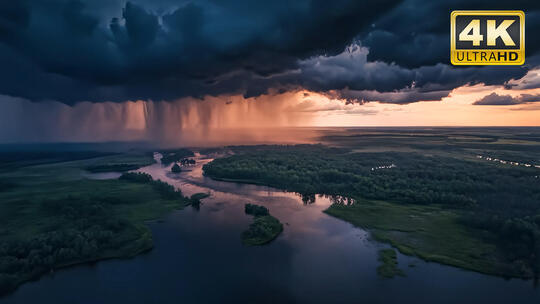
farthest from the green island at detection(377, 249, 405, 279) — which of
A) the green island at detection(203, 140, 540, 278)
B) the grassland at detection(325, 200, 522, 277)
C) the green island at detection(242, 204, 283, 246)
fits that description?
the green island at detection(242, 204, 283, 246)

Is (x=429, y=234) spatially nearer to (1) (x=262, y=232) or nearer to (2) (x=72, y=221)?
(1) (x=262, y=232)

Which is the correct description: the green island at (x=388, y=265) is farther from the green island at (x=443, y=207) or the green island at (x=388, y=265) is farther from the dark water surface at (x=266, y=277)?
the green island at (x=443, y=207)

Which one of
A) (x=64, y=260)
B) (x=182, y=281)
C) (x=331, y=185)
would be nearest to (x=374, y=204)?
(x=331, y=185)

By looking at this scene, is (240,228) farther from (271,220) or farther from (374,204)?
(374,204)

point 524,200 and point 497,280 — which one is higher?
point 524,200

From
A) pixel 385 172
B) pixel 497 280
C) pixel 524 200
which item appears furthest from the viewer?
pixel 385 172

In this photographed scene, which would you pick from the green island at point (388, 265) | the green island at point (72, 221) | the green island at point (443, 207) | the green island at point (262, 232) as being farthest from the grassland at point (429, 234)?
the green island at point (72, 221)

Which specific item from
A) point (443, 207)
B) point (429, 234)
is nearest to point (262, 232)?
point (429, 234)
